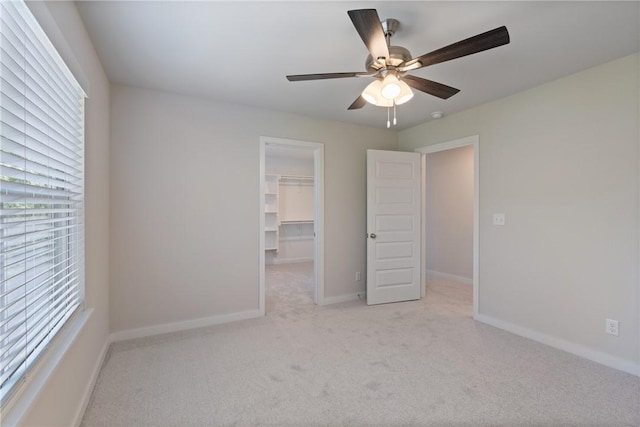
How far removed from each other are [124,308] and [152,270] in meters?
0.41

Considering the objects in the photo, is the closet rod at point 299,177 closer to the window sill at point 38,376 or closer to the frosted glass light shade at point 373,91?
the frosted glass light shade at point 373,91

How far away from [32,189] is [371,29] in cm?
170

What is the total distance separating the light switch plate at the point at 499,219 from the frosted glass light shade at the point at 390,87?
2.06 m

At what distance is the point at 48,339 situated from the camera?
140 centimetres

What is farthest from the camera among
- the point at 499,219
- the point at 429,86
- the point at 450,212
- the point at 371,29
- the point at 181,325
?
the point at 450,212

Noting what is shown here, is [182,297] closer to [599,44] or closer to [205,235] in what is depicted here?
[205,235]

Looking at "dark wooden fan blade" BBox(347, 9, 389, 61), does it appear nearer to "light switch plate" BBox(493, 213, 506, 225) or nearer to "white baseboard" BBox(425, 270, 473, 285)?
"light switch plate" BBox(493, 213, 506, 225)

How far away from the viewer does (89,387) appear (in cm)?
197

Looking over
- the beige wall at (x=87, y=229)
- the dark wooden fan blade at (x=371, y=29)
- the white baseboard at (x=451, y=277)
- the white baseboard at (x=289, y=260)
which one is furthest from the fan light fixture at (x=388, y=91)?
the white baseboard at (x=289, y=260)

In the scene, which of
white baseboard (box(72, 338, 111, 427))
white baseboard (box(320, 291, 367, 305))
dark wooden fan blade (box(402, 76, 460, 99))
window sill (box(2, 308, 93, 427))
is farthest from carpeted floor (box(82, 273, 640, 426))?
dark wooden fan blade (box(402, 76, 460, 99))

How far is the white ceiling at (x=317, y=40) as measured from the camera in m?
1.75

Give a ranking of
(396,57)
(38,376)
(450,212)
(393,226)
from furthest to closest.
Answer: (450,212)
(393,226)
(396,57)
(38,376)

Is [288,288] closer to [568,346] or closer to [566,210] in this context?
[568,346]

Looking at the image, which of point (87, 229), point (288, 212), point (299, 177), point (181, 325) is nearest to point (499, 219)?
point (181, 325)
